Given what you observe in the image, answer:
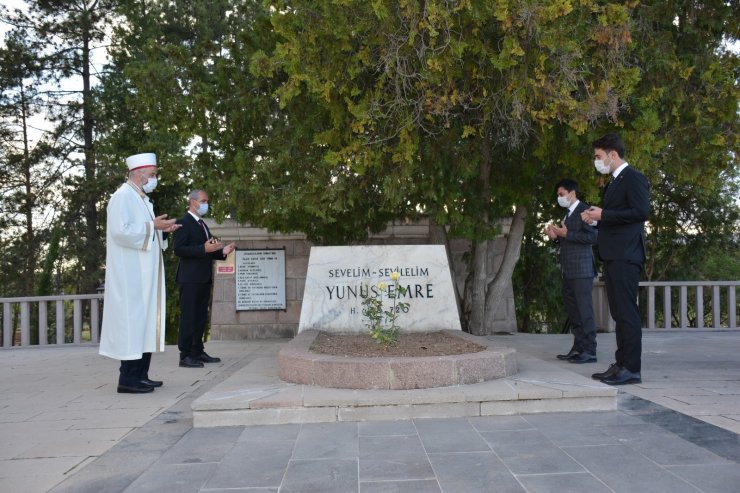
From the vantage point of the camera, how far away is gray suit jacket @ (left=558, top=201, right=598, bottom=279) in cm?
664

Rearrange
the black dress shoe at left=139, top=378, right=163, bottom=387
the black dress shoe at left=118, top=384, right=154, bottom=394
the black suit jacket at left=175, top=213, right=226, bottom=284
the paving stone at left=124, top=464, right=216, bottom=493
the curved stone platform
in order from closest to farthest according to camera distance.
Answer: the paving stone at left=124, top=464, right=216, bottom=493
the curved stone platform
the black dress shoe at left=118, top=384, right=154, bottom=394
the black dress shoe at left=139, top=378, right=163, bottom=387
the black suit jacket at left=175, top=213, right=226, bottom=284

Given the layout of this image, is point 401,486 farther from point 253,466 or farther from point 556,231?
point 556,231

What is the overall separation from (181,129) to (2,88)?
1539 cm

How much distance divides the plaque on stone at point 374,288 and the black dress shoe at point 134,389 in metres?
1.74

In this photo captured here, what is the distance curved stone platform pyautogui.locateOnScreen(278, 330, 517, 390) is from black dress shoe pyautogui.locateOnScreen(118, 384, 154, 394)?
1.51 meters

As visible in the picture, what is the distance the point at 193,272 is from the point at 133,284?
1535 mm

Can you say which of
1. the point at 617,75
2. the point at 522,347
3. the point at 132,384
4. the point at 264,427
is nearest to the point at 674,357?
the point at 522,347

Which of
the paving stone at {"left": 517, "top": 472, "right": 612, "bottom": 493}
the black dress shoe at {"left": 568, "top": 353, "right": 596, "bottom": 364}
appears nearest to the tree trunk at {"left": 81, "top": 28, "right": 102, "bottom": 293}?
the black dress shoe at {"left": 568, "top": 353, "right": 596, "bottom": 364}

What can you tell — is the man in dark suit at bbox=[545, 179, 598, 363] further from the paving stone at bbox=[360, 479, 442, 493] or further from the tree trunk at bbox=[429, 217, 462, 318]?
the paving stone at bbox=[360, 479, 442, 493]

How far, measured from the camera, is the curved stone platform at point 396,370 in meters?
4.62

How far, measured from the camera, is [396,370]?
15.1ft

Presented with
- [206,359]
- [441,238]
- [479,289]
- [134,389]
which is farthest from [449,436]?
[441,238]

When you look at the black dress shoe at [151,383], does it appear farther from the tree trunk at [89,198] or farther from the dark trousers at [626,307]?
Answer: the tree trunk at [89,198]

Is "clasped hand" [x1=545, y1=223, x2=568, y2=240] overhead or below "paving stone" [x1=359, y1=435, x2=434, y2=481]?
overhead
